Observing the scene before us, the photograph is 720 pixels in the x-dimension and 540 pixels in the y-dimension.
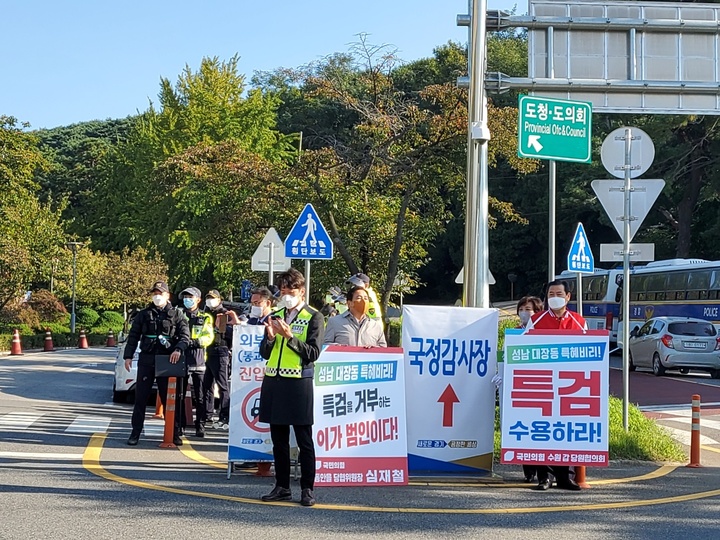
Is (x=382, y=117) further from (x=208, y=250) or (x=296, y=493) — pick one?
(x=296, y=493)

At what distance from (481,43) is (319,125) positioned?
51991 mm

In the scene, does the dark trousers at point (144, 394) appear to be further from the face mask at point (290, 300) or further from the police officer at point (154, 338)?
the face mask at point (290, 300)

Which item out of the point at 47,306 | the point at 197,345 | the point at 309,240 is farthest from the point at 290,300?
the point at 47,306

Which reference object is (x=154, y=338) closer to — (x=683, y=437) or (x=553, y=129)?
(x=553, y=129)

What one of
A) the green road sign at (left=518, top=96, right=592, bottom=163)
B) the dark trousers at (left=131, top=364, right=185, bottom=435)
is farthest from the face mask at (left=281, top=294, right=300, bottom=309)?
the green road sign at (left=518, top=96, right=592, bottom=163)

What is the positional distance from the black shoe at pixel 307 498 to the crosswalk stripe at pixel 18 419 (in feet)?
20.4

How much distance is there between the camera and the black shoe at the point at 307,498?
800 centimetres

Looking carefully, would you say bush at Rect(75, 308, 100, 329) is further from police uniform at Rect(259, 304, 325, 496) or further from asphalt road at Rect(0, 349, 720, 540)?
police uniform at Rect(259, 304, 325, 496)

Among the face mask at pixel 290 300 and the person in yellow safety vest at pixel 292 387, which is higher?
the face mask at pixel 290 300

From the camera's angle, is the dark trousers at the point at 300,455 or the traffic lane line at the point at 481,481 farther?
the traffic lane line at the point at 481,481

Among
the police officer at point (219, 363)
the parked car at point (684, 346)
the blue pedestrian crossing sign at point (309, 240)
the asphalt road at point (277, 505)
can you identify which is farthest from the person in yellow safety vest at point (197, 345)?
the parked car at point (684, 346)

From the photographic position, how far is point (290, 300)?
8.19 meters

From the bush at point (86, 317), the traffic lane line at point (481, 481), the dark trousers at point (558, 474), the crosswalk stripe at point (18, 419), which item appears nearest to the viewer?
the dark trousers at point (558, 474)

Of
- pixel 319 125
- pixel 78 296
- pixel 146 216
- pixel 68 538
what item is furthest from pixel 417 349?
pixel 319 125
